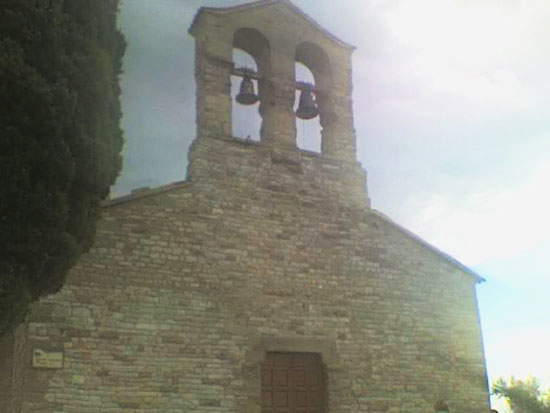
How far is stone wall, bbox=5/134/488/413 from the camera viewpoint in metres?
9.48

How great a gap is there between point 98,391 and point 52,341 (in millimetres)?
910

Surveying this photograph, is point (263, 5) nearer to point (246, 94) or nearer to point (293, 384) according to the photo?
point (246, 94)

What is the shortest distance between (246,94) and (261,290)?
3.44m

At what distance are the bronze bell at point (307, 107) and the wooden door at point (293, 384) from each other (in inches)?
168

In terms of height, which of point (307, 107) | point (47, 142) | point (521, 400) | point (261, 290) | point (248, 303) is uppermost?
point (307, 107)

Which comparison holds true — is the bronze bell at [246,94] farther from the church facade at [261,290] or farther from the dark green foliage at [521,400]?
the dark green foliage at [521,400]

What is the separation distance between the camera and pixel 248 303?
1052 cm

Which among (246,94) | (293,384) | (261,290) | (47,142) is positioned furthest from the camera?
(246,94)

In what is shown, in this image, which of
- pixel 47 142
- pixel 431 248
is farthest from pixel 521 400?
pixel 47 142

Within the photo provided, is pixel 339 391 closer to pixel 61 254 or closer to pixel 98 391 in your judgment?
pixel 98 391

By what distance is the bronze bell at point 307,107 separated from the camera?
12.3 meters

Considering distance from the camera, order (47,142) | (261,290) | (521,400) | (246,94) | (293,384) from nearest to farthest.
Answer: (47,142), (293,384), (261,290), (246,94), (521,400)

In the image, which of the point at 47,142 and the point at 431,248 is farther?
the point at 431,248

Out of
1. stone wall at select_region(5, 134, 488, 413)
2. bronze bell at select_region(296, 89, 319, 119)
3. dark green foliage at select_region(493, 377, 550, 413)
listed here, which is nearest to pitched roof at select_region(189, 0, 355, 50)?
bronze bell at select_region(296, 89, 319, 119)
